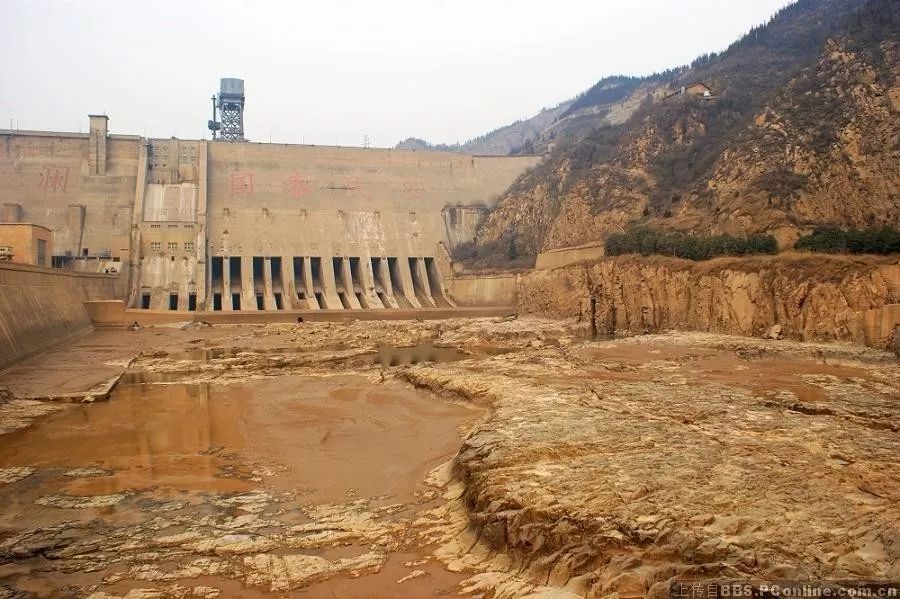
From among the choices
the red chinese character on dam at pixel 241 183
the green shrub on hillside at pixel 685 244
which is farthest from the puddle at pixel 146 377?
the red chinese character on dam at pixel 241 183

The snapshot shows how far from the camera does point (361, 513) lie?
9117 mm

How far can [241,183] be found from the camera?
55406 mm

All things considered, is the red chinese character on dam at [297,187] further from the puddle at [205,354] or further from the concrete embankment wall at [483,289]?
the puddle at [205,354]

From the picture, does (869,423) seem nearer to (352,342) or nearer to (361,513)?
(361,513)

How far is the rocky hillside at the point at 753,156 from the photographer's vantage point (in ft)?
106

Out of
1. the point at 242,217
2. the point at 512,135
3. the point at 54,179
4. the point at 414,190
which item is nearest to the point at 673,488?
the point at 242,217

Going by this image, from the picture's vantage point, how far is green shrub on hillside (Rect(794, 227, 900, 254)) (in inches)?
923

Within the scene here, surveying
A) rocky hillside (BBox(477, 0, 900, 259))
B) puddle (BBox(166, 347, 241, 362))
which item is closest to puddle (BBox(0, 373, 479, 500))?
puddle (BBox(166, 347, 241, 362))

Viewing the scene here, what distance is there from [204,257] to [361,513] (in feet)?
144

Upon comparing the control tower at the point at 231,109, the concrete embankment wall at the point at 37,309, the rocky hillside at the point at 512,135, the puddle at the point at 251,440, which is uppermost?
the rocky hillside at the point at 512,135

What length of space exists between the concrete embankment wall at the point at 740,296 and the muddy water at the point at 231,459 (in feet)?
48.8

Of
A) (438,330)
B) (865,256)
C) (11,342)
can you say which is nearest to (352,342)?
(438,330)

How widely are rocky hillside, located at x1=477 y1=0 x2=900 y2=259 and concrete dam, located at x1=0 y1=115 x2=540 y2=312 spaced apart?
6252mm

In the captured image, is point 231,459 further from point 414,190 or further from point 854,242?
point 414,190
